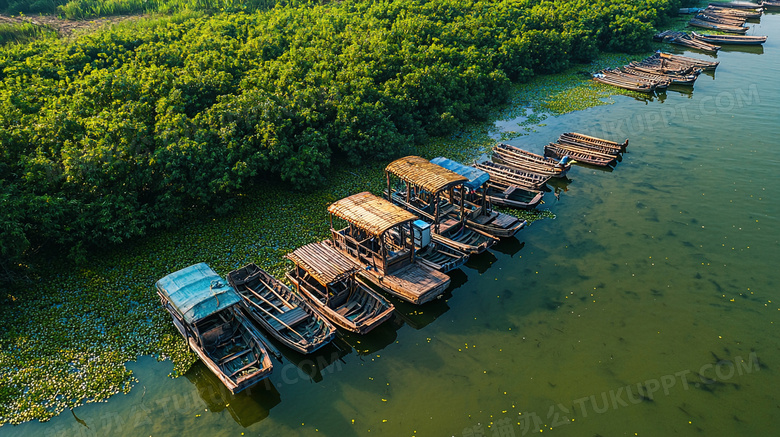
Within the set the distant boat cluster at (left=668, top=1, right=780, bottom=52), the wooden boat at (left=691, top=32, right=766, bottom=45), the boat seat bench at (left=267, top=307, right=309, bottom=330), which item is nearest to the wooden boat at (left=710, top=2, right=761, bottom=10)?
the distant boat cluster at (left=668, top=1, right=780, bottom=52)

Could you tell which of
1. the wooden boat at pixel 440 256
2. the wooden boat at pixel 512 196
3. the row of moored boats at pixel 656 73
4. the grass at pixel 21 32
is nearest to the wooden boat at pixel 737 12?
the row of moored boats at pixel 656 73

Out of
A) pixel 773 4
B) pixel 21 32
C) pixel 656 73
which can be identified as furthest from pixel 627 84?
pixel 21 32

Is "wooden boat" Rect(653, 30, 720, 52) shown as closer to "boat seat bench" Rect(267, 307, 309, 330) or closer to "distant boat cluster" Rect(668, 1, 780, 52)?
"distant boat cluster" Rect(668, 1, 780, 52)

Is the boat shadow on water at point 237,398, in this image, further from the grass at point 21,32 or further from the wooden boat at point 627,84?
the wooden boat at point 627,84

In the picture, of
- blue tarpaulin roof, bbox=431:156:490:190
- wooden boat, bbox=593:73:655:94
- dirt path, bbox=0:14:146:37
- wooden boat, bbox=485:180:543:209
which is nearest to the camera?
blue tarpaulin roof, bbox=431:156:490:190

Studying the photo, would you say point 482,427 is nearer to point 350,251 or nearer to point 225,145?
point 350,251

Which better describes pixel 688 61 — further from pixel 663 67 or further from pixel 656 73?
pixel 656 73
